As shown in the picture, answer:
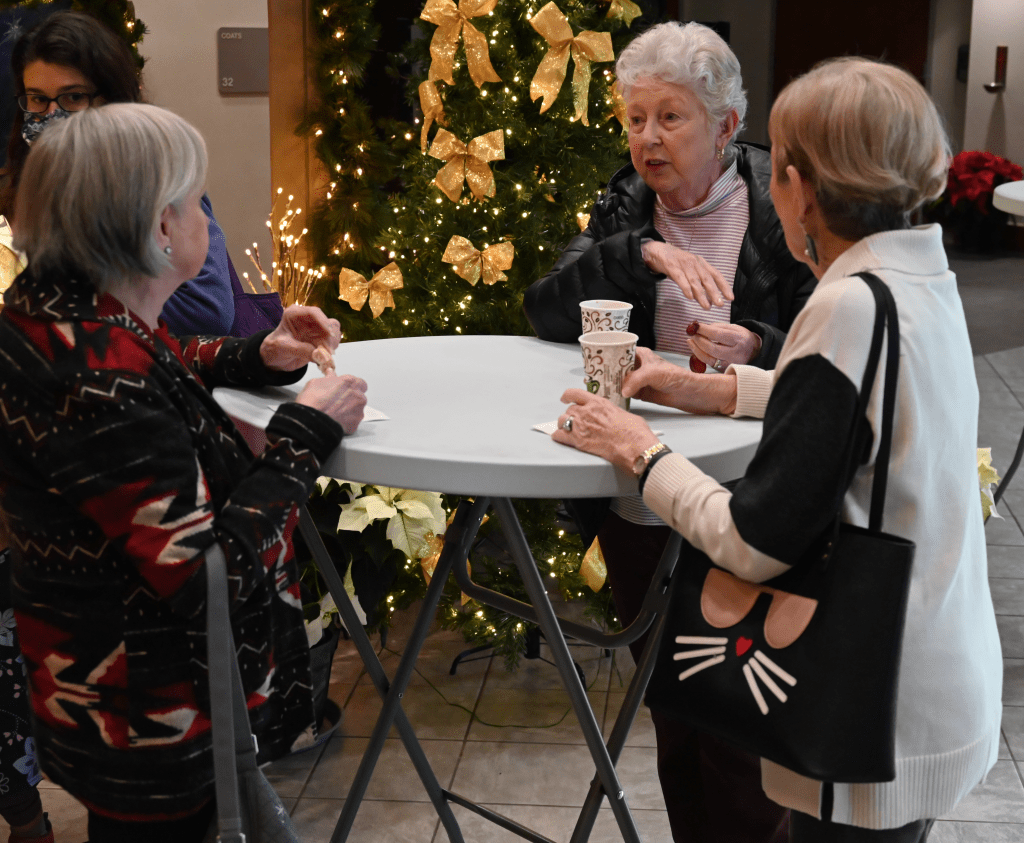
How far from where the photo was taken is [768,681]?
4.24 ft

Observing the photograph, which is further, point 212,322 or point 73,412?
point 212,322

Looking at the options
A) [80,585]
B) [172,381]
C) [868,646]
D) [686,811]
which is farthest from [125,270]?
[686,811]

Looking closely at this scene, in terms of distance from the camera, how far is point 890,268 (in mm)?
1266

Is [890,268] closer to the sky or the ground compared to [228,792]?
closer to the sky

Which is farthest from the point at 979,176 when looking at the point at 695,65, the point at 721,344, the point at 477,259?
the point at 721,344

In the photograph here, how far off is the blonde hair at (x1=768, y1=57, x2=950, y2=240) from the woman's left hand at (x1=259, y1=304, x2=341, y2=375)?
0.76 metres

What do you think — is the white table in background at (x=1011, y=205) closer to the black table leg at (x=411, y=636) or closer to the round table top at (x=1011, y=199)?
the round table top at (x=1011, y=199)

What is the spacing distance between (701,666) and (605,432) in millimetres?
323

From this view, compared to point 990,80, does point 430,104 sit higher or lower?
lower

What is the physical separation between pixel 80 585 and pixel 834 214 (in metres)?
0.97

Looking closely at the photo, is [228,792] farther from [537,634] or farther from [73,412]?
[537,634]

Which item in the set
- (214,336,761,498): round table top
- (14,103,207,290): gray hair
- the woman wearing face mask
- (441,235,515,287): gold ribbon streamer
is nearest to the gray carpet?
(441,235,515,287): gold ribbon streamer

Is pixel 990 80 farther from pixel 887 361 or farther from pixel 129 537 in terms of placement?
pixel 129 537

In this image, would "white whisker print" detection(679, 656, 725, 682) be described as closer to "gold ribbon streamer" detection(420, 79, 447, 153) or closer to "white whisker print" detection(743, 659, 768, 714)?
"white whisker print" detection(743, 659, 768, 714)
